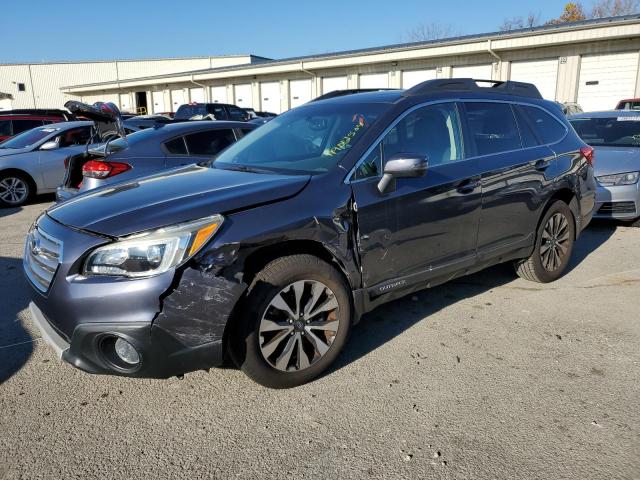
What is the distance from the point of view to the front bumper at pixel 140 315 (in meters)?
2.51

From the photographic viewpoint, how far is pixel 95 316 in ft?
8.36

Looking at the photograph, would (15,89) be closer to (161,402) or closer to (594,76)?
(594,76)

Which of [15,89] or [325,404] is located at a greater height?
[15,89]

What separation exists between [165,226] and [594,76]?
852 inches

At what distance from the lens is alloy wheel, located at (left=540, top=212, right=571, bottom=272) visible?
4.79 meters

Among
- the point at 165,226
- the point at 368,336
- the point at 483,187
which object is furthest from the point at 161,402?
the point at 483,187

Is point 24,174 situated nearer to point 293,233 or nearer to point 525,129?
point 293,233

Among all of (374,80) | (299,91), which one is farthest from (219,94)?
(374,80)

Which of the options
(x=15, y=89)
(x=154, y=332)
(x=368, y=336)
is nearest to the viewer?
(x=154, y=332)

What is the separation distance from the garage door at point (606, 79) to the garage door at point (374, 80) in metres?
9.41

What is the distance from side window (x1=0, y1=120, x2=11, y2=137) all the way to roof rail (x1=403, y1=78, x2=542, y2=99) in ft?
40.9

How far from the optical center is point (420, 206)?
3.51 m

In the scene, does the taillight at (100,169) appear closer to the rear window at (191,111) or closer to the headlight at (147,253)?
the headlight at (147,253)

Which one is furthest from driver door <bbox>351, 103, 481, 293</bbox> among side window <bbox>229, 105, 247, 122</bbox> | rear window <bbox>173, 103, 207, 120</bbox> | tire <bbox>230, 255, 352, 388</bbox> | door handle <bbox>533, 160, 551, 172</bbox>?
side window <bbox>229, 105, 247, 122</bbox>
